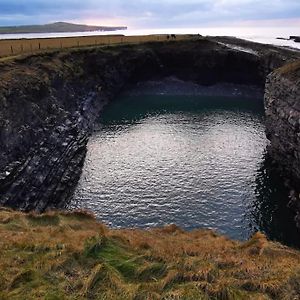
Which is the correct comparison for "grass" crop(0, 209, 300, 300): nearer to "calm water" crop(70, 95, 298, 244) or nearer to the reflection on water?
the reflection on water

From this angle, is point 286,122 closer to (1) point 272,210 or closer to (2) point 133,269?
(1) point 272,210

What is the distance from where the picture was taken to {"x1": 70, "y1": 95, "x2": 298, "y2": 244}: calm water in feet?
170

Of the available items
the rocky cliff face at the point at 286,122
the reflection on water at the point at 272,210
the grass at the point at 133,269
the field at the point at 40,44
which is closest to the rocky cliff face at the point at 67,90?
the rocky cliff face at the point at 286,122

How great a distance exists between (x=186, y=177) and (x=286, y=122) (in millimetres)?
18123

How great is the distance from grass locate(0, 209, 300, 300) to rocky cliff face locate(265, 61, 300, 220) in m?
29.5

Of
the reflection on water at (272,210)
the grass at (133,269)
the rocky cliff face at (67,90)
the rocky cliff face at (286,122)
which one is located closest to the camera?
the grass at (133,269)

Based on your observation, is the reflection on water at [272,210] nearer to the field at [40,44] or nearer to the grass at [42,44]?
the grass at [42,44]

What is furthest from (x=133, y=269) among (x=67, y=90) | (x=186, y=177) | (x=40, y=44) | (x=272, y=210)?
(x=40, y=44)

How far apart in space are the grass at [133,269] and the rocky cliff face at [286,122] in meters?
29.5

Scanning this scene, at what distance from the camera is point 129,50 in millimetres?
143000

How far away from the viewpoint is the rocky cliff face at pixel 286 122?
57.0 m

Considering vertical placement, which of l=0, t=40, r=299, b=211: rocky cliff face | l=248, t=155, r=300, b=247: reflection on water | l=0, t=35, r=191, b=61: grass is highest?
l=0, t=35, r=191, b=61: grass

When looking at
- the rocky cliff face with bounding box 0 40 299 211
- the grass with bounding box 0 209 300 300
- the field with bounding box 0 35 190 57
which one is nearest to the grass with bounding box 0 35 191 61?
the field with bounding box 0 35 190 57

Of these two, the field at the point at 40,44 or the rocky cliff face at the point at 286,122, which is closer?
the rocky cliff face at the point at 286,122
